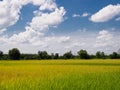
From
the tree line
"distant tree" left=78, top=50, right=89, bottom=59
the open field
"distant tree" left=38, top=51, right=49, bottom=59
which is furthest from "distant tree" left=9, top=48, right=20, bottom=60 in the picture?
the open field

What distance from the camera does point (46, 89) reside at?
8.99 meters

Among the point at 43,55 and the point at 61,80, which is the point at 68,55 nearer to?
the point at 43,55

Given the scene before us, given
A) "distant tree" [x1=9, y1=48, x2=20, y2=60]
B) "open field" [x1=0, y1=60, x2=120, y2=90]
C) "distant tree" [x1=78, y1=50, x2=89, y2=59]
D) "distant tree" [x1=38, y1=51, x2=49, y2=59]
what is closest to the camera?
"open field" [x1=0, y1=60, x2=120, y2=90]

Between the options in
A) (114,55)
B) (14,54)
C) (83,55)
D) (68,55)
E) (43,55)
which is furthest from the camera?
(68,55)

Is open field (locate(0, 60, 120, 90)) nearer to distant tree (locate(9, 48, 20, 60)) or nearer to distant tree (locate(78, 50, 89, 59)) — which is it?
distant tree (locate(9, 48, 20, 60))

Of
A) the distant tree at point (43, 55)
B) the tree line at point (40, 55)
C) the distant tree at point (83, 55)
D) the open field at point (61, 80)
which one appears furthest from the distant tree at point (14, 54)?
the open field at point (61, 80)

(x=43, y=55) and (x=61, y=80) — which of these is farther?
(x=43, y=55)

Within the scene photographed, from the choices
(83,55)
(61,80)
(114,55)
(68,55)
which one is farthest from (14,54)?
(61,80)

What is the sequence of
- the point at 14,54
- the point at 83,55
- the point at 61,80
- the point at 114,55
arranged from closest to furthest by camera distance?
the point at 61,80 → the point at 14,54 → the point at 114,55 → the point at 83,55

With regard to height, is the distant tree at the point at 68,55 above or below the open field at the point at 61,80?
above

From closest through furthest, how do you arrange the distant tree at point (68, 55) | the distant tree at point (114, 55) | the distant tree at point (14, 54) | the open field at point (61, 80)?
the open field at point (61, 80)
the distant tree at point (14, 54)
the distant tree at point (114, 55)
the distant tree at point (68, 55)

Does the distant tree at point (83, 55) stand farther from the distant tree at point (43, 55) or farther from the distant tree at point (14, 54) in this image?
the distant tree at point (14, 54)

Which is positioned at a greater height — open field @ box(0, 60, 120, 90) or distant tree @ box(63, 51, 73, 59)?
distant tree @ box(63, 51, 73, 59)

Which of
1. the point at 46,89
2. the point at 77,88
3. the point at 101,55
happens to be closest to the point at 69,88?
the point at 77,88
